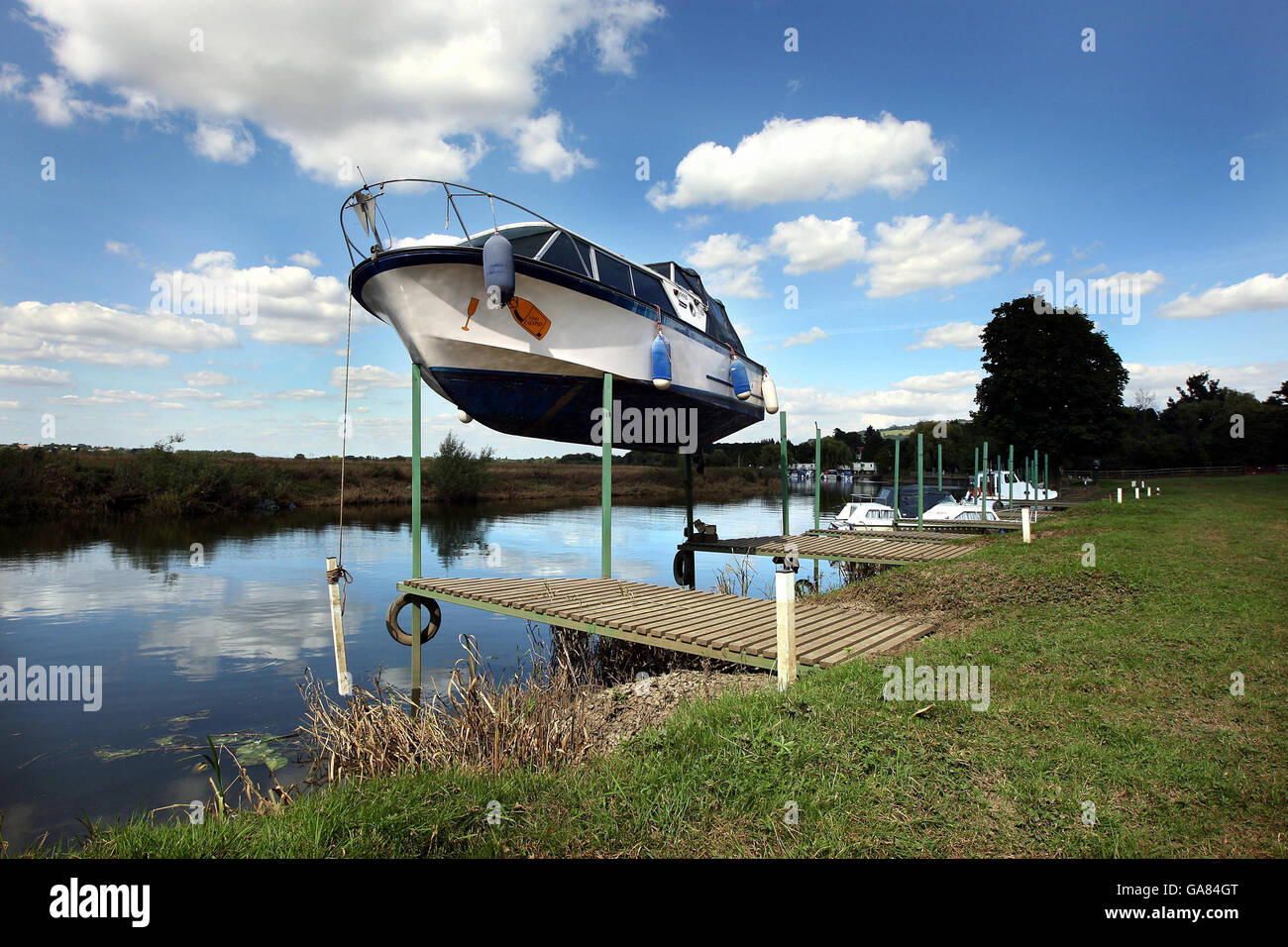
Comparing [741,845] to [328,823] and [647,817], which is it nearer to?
[647,817]

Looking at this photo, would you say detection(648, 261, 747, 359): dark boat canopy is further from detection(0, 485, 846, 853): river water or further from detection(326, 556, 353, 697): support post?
detection(326, 556, 353, 697): support post

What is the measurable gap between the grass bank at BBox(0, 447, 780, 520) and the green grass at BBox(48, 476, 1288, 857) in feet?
135

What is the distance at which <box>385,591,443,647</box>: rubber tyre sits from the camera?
9812 millimetres

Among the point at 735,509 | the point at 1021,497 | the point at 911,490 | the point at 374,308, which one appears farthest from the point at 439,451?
the point at 374,308

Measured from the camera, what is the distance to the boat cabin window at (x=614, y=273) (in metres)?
11.3

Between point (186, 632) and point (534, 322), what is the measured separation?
10233mm

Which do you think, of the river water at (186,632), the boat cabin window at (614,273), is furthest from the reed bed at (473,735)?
the boat cabin window at (614,273)

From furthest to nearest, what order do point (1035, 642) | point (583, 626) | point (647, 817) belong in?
point (583, 626)
point (1035, 642)
point (647, 817)

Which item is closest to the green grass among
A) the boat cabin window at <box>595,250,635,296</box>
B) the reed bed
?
the reed bed

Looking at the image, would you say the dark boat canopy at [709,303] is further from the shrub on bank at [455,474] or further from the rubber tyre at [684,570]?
the shrub on bank at [455,474]

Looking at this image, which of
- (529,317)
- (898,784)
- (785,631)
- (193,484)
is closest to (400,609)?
(529,317)
